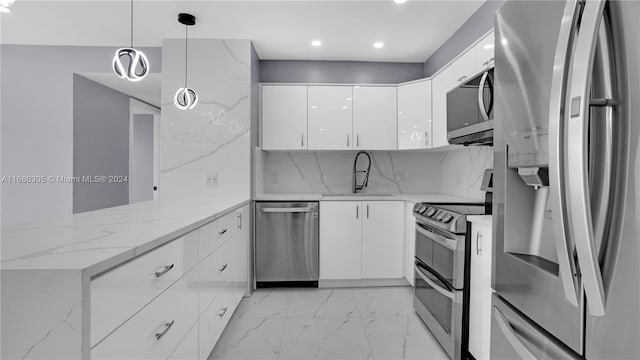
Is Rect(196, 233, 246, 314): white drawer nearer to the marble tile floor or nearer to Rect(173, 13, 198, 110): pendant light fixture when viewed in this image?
the marble tile floor

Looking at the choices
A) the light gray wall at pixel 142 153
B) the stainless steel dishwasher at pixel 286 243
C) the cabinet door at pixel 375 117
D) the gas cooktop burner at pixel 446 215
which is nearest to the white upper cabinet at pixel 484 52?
the gas cooktop burner at pixel 446 215

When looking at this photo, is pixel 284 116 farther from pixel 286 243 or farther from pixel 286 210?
pixel 286 243

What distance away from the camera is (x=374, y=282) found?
3.31 metres

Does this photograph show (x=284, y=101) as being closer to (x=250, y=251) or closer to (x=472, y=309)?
(x=250, y=251)

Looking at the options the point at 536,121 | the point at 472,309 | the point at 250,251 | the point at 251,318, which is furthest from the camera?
the point at 250,251

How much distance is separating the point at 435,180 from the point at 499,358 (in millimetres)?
2903

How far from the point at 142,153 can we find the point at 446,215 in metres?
6.26

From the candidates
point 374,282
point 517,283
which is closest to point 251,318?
point 374,282

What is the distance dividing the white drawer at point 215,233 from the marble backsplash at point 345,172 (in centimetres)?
134

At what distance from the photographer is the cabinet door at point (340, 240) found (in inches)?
127

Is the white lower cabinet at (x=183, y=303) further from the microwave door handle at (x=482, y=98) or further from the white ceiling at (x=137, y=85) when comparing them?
the white ceiling at (x=137, y=85)

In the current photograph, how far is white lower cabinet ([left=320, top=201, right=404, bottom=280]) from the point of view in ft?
10.6

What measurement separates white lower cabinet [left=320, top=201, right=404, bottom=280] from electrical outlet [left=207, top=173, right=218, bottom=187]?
108 cm

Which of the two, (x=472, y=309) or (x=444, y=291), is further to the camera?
(x=444, y=291)
